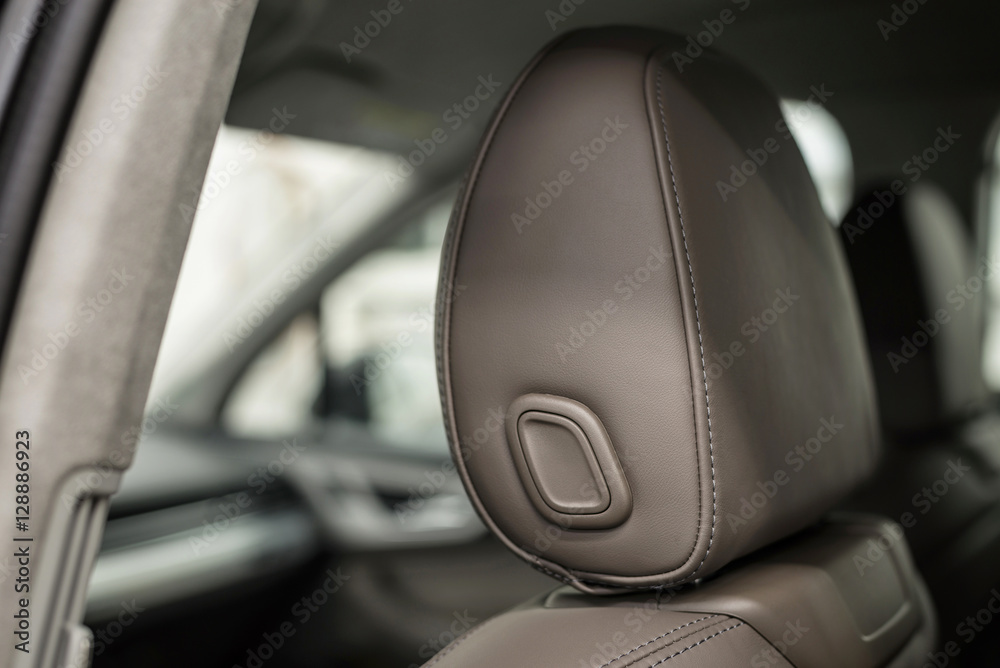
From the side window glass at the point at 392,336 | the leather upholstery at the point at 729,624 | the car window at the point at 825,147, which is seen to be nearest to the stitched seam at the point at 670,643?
the leather upholstery at the point at 729,624

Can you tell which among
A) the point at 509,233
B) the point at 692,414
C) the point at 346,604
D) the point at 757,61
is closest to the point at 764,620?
the point at 692,414

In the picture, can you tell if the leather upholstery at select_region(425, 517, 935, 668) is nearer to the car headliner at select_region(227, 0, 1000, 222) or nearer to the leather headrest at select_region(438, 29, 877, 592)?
the leather headrest at select_region(438, 29, 877, 592)

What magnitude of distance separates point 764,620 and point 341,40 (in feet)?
4.88

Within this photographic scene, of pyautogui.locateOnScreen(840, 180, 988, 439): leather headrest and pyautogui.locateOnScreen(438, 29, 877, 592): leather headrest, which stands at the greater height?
pyautogui.locateOnScreen(438, 29, 877, 592): leather headrest

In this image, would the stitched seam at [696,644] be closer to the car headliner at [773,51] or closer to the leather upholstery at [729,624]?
the leather upholstery at [729,624]

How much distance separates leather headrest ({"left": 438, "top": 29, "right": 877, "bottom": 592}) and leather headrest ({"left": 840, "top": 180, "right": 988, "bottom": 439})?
953mm

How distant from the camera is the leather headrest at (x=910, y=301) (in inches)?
65.6

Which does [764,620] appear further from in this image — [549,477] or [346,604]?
[346,604]

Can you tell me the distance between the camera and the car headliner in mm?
1679

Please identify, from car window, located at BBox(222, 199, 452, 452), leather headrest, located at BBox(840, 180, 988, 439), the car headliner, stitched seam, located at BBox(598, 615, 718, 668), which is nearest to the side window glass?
car window, located at BBox(222, 199, 452, 452)

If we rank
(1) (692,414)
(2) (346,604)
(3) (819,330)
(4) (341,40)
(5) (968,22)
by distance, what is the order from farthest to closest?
(2) (346,604) < (4) (341,40) < (5) (968,22) < (3) (819,330) < (1) (692,414)

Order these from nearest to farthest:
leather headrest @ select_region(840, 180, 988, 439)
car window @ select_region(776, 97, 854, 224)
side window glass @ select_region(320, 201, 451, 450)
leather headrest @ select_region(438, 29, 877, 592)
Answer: leather headrest @ select_region(438, 29, 877, 592), leather headrest @ select_region(840, 180, 988, 439), car window @ select_region(776, 97, 854, 224), side window glass @ select_region(320, 201, 451, 450)

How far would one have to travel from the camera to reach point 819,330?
0.88 meters

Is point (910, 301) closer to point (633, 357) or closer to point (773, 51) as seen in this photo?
point (773, 51)
